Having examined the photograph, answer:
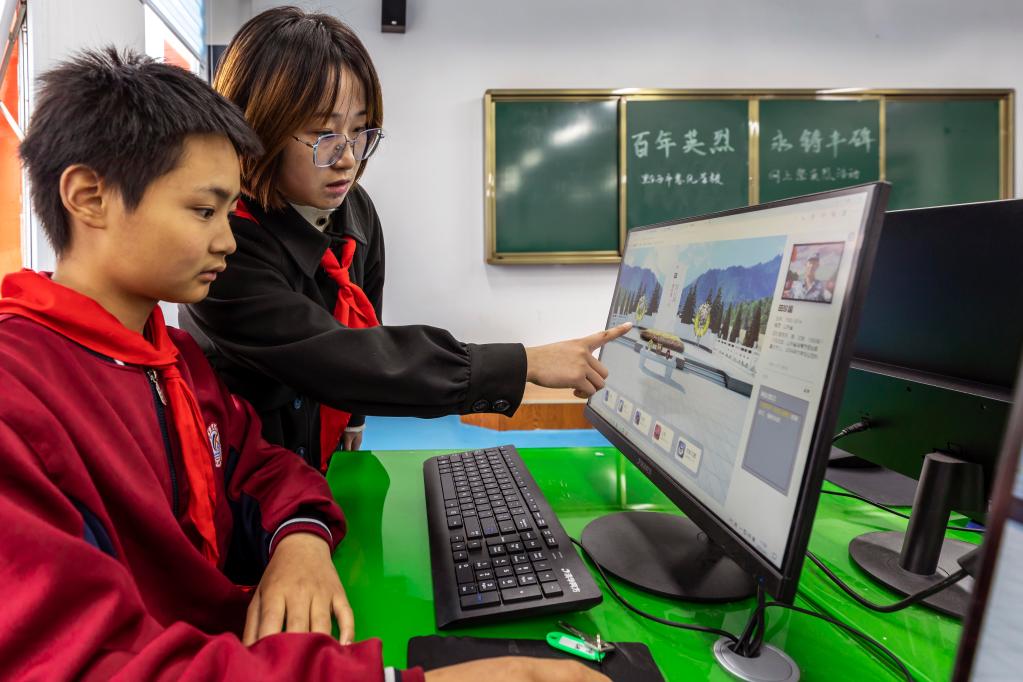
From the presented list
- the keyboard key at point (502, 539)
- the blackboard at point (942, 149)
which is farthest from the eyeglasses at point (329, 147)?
the blackboard at point (942, 149)

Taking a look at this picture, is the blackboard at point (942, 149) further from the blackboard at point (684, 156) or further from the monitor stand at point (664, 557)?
the monitor stand at point (664, 557)

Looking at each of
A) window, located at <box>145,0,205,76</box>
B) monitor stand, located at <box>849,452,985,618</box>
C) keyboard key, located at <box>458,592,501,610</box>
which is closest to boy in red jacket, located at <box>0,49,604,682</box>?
keyboard key, located at <box>458,592,501,610</box>

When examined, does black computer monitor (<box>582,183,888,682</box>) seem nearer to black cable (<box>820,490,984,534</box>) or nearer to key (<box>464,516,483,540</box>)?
key (<box>464,516,483,540</box>)

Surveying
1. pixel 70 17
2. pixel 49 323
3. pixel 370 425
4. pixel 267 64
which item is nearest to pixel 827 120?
pixel 370 425

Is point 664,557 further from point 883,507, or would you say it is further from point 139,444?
point 139,444

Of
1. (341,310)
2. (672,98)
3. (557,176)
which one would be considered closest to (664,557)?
(341,310)

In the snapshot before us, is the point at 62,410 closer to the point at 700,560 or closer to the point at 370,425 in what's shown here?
the point at 700,560

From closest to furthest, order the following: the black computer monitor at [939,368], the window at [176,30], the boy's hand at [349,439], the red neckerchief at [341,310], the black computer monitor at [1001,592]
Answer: the black computer monitor at [1001,592] < the black computer monitor at [939,368] < the red neckerchief at [341,310] < the boy's hand at [349,439] < the window at [176,30]

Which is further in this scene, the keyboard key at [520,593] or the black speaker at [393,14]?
the black speaker at [393,14]

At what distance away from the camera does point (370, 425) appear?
2.67 m

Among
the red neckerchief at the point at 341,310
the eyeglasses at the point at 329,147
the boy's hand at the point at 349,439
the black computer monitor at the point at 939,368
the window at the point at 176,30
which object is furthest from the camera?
the window at the point at 176,30

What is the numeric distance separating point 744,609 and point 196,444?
617mm

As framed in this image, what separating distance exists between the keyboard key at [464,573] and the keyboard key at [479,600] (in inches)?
1.1

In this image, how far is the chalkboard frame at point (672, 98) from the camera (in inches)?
107
